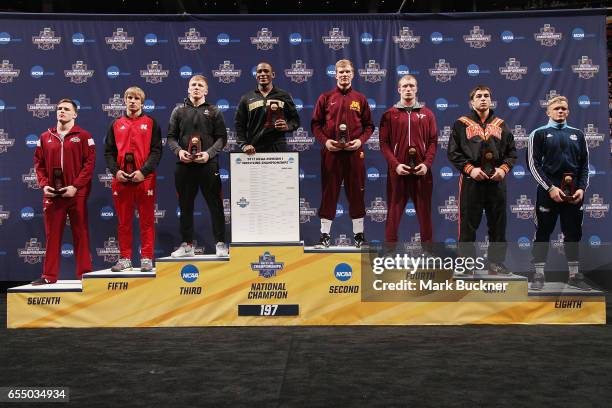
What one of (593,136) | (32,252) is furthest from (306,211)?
(593,136)

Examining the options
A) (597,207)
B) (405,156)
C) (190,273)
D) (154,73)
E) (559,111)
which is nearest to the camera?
(190,273)

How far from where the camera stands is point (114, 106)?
6.75 m

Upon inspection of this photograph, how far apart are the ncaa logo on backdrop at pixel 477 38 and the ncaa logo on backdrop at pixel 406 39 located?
0.56 metres

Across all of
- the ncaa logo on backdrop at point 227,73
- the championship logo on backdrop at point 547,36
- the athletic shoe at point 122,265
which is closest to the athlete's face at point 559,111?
→ the championship logo on backdrop at point 547,36

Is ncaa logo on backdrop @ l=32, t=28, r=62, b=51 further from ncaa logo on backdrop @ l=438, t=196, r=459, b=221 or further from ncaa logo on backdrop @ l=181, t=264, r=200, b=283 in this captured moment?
ncaa logo on backdrop @ l=438, t=196, r=459, b=221

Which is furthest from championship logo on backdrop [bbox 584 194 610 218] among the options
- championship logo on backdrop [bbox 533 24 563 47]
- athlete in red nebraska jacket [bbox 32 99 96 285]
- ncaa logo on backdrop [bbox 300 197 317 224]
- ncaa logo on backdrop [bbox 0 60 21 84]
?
ncaa logo on backdrop [bbox 0 60 21 84]

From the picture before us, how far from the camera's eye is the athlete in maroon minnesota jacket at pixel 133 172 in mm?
5297

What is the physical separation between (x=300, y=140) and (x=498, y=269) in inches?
108

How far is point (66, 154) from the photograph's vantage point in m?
5.56

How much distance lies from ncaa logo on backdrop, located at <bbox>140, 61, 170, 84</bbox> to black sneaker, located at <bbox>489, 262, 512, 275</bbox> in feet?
13.5

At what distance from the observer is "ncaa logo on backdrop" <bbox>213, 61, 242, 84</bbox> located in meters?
6.82

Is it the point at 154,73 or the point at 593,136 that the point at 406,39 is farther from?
the point at 154,73

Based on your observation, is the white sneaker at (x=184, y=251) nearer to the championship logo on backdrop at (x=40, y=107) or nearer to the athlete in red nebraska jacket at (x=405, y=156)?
the athlete in red nebraska jacket at (x=405, y=156)

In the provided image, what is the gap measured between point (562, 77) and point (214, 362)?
17.1 ft
